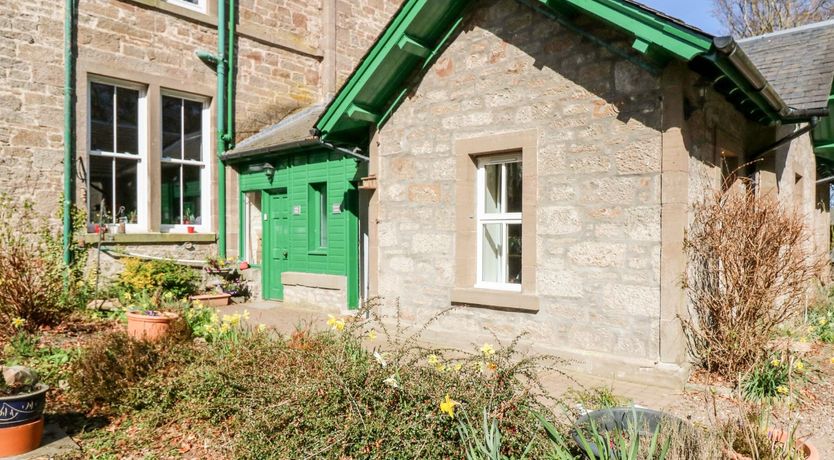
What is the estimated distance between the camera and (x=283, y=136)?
11539 millimetres

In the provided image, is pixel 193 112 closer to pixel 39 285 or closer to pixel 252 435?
pixel 39 285

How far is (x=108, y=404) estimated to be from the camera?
498 cm

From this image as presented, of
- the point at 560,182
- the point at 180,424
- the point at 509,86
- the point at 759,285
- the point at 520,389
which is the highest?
the point at 509,86

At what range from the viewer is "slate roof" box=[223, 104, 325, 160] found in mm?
10719

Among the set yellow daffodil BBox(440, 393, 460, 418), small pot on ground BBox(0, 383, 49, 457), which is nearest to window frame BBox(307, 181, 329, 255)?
small pot on ground BBox(0, 383, 49, 457)

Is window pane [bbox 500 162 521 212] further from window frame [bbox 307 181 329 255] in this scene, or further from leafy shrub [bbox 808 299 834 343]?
window frame [bbox 307 181 329 255]

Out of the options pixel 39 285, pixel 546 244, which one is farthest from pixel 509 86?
pixel 39 285

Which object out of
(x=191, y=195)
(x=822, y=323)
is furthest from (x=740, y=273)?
(x=191, y=195)

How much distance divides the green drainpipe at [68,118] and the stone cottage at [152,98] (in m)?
0.03

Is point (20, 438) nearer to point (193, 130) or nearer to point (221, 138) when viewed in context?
point (221, 138)

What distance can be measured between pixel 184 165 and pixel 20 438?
877 cm

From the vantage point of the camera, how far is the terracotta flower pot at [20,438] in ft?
12.8

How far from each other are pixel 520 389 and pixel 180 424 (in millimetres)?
2806

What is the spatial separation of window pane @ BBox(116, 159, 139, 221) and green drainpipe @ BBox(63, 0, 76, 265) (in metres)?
0.94
